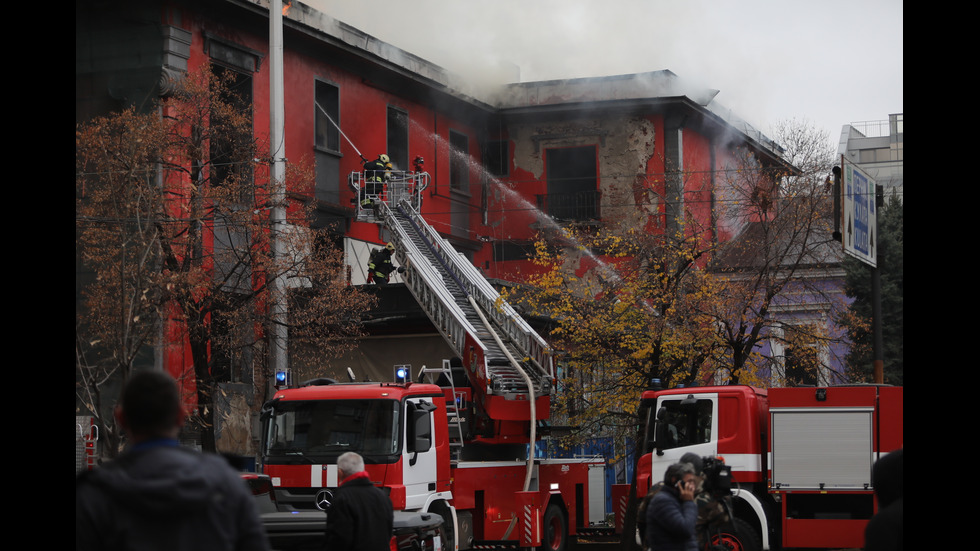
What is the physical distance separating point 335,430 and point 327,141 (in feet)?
52.0

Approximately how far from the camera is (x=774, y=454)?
46.4ft

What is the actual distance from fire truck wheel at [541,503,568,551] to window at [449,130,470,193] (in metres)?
17.3

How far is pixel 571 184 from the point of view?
1415 inches

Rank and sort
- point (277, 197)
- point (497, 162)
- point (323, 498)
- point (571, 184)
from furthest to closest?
point (497, 162), point (571, 184), point (277, 197), point (323, 498)

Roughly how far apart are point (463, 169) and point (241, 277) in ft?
56.3

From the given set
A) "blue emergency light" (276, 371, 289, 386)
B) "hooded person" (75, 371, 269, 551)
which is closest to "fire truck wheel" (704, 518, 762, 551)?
"blue emergency light" (276, 371, 289, 386)

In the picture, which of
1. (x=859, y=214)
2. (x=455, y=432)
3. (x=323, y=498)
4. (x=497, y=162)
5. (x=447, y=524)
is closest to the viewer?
(x=859, y=214)

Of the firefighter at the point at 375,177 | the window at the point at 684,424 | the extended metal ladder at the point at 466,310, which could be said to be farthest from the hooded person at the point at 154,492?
the firefighter at the point at 375,177

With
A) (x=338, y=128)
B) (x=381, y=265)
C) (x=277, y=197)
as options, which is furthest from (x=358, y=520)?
(x=338, y=128)

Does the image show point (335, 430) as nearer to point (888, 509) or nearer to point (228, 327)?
point (228, 327)

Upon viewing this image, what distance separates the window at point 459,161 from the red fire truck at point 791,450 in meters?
20.3

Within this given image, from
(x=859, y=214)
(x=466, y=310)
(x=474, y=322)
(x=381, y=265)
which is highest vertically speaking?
(x=859, y=214)
